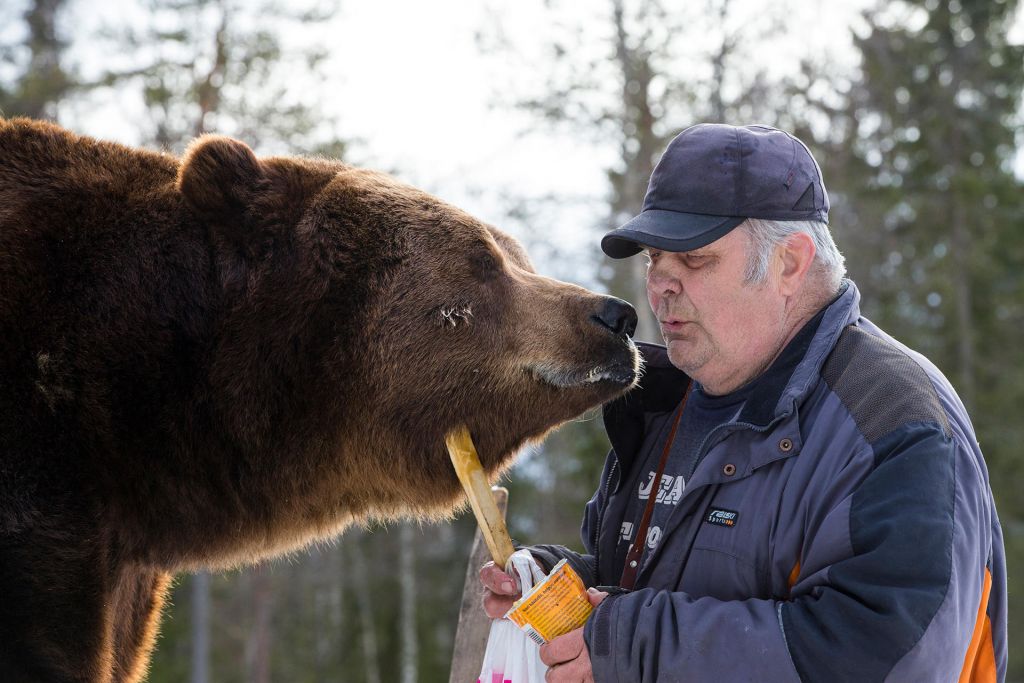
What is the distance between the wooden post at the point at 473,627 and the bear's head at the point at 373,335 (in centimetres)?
36

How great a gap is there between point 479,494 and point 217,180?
117 centimetres

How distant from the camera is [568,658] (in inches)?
91.3

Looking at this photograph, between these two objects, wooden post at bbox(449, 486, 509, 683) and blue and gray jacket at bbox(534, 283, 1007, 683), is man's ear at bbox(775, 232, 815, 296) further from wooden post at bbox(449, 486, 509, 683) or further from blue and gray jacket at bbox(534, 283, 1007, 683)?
wooden post at bbox(449, 486, 509, 683)

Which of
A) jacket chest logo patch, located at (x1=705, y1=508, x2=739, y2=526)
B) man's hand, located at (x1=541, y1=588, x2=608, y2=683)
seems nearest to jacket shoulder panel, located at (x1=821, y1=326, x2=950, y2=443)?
jacket chest logo patch, located at (x1=705, y1=508, x2=739, y2=526)

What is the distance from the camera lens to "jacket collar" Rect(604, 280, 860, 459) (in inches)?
95.0

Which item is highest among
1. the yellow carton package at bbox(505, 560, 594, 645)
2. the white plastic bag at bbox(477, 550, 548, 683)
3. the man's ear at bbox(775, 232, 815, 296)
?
the man's ear at bbox(775, 232, 815, 296)

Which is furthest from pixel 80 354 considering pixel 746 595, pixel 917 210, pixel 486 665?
pixel 917 210

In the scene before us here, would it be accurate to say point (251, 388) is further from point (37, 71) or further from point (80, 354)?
point (37, 71)

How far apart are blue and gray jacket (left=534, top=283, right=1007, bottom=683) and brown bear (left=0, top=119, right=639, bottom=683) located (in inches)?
25.6

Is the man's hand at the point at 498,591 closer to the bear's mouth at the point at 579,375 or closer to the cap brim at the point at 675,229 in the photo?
the bear's mouth at the point at 579,375

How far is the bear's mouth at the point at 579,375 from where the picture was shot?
117 inches

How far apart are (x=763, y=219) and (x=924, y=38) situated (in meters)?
18.8

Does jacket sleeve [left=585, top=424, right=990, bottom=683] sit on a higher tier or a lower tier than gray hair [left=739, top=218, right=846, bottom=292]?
lower

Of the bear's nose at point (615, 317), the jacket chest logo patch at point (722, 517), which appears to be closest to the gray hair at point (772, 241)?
the bear's nose at point (615, 317)
